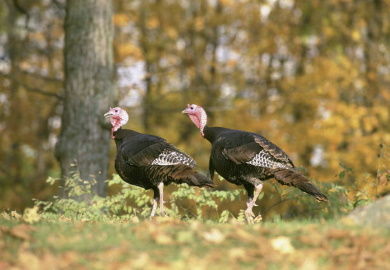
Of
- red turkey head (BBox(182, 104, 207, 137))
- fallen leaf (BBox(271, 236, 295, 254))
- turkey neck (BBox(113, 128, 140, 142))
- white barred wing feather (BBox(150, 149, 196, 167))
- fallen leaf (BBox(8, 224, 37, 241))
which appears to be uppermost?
red turkey head (BBox(182, 104, 207, 137))

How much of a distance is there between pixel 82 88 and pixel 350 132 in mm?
12397

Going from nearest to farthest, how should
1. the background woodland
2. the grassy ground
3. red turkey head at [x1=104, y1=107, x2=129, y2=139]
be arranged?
the grassy ground < red turkey head at [x1=104, y1=107, x2=129, y2=139] < the background woodland

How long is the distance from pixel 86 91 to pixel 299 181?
4651 mm

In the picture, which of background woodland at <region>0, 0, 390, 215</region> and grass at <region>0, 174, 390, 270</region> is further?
background woodland at <region>0, 0, 390, 215</region>

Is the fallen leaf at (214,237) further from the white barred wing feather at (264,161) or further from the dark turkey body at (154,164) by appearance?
the white barred wing feather at (264,161)

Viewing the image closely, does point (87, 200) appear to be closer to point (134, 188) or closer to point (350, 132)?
point (134, 188)

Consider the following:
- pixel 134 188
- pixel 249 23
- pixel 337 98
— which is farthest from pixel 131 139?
pixel 249 23

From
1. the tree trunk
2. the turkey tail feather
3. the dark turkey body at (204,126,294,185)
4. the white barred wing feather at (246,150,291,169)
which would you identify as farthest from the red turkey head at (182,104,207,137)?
the tree trunk

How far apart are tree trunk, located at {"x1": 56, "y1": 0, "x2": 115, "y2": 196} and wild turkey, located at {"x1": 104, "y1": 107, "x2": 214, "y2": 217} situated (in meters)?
2.22

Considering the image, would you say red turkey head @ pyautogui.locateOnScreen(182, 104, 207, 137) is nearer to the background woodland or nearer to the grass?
the grass

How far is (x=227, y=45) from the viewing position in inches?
1045

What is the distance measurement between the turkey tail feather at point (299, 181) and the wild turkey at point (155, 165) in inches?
40.4

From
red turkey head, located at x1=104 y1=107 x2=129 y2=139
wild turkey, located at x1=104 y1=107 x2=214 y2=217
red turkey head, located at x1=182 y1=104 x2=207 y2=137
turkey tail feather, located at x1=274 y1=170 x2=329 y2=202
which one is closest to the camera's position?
turkey tail feather, located at x1=274 y1=170 x2=329 y2=202

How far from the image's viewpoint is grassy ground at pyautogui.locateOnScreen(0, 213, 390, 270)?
4.60 meters
